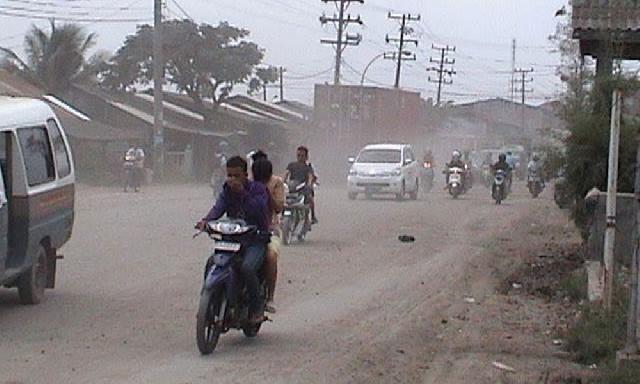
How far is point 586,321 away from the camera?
36.1 feet

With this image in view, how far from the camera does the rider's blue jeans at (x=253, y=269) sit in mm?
10281

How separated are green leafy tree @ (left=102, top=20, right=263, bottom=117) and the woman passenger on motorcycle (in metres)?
48.3

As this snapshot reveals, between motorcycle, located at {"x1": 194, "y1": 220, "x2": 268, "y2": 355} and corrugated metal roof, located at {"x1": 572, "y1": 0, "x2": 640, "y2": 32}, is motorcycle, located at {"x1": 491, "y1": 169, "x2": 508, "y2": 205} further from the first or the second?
motorcycle, located at {"x1": 194, "y1": 220, "x2": 268, "y2": 355}

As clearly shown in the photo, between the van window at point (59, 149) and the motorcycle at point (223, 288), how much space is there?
372 cm

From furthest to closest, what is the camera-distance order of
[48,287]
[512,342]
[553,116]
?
[553,116] < [48,287] < [512,342]

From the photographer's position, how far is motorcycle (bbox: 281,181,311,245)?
20.8 m

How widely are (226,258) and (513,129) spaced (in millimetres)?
99080

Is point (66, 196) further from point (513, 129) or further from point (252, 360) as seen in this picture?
point (513, 129)

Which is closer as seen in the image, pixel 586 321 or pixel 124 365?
pixel 124 365

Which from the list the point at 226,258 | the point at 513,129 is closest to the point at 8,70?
the point at 226,258

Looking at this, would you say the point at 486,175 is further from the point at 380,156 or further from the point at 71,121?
the point at 71,121

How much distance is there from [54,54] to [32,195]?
4449 cm

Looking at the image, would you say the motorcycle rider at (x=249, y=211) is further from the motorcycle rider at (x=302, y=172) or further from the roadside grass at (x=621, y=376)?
the motorcycle rider at (x=302, y=172)

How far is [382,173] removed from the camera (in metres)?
37.5
